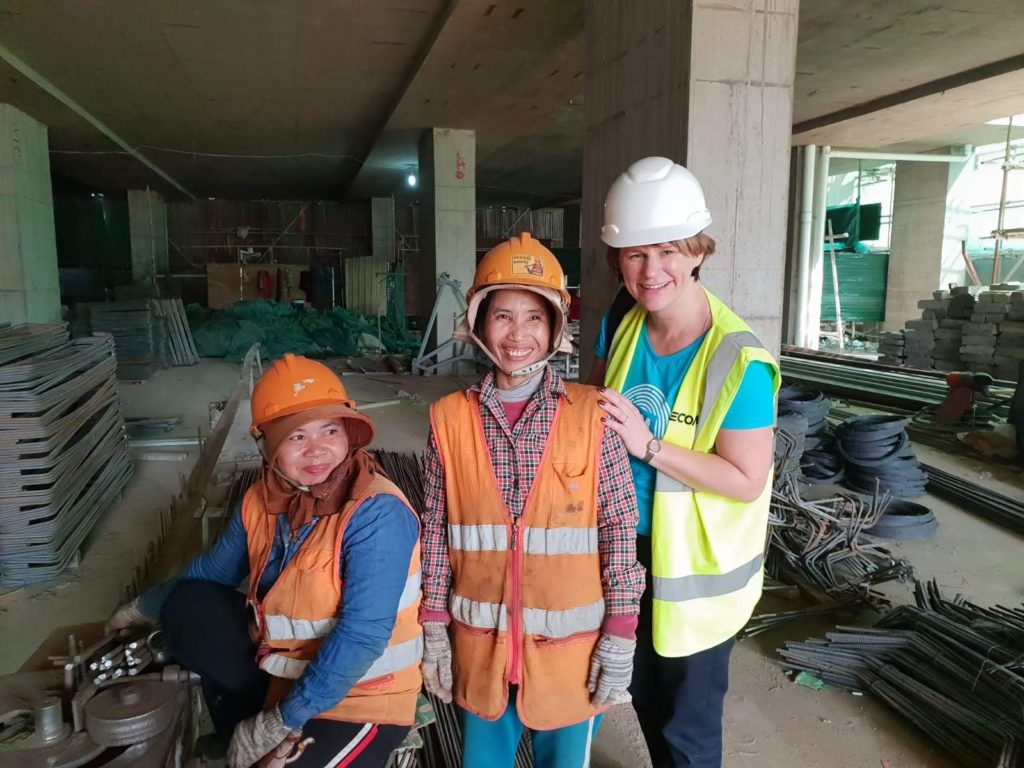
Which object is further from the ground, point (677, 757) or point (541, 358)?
point (541, 358)

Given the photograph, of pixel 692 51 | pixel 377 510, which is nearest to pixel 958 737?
pixel 377 510

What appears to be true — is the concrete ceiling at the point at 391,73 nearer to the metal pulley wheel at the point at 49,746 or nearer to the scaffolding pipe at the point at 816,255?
the scaffolding pipe at the point at 816,255

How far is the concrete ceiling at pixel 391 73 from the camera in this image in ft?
23.1

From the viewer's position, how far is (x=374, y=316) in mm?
19578

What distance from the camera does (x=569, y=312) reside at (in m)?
2.16

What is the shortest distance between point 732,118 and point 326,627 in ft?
11.1

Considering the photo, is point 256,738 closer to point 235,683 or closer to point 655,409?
point 235,683

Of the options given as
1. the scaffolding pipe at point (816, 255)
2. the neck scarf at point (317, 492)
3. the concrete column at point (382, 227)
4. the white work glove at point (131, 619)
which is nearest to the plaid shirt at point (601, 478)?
the neck scarf at point (317, 492)

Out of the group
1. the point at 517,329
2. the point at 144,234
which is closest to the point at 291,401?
the point at 517,329

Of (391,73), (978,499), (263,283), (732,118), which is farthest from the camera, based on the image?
(263,283)

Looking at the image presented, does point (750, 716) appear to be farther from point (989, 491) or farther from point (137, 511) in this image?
point (137, 511)

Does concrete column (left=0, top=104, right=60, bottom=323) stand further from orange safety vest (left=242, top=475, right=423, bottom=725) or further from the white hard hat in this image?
the white hard hat

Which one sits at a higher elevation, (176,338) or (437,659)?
(437,659)

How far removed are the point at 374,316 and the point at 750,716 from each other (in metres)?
17.7
